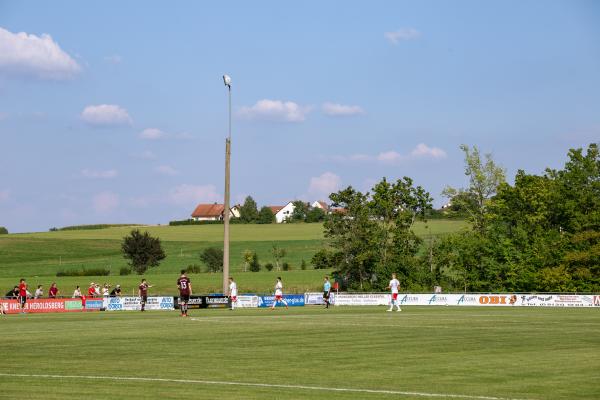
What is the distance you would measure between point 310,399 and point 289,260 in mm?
109353

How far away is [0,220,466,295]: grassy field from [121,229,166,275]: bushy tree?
1.64 metres

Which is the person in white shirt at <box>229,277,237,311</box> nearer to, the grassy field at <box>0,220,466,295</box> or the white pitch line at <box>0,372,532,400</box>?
the grassy field at <box>0,220,466,295</box>

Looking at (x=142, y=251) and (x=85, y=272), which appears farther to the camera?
(x=142, y=251)

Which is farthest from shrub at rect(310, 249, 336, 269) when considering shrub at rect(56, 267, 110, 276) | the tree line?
shrub at rect(56, 267, 110, 276)

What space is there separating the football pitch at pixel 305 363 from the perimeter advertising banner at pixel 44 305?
25281 millimetres

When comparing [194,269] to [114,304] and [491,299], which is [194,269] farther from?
[491,299]

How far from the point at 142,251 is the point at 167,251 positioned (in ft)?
56.1

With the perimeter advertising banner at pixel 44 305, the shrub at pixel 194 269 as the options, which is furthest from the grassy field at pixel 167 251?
the perimeter advertising banner at pixel 44 305

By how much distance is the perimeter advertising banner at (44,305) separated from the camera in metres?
54.0

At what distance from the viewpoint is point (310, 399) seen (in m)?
13.8

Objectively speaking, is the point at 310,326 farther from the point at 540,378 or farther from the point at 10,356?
the point at 540,378

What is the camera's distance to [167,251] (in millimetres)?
134500

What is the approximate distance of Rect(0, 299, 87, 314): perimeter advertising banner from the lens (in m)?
54.0

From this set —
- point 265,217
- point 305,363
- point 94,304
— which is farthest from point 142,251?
point 305,363
